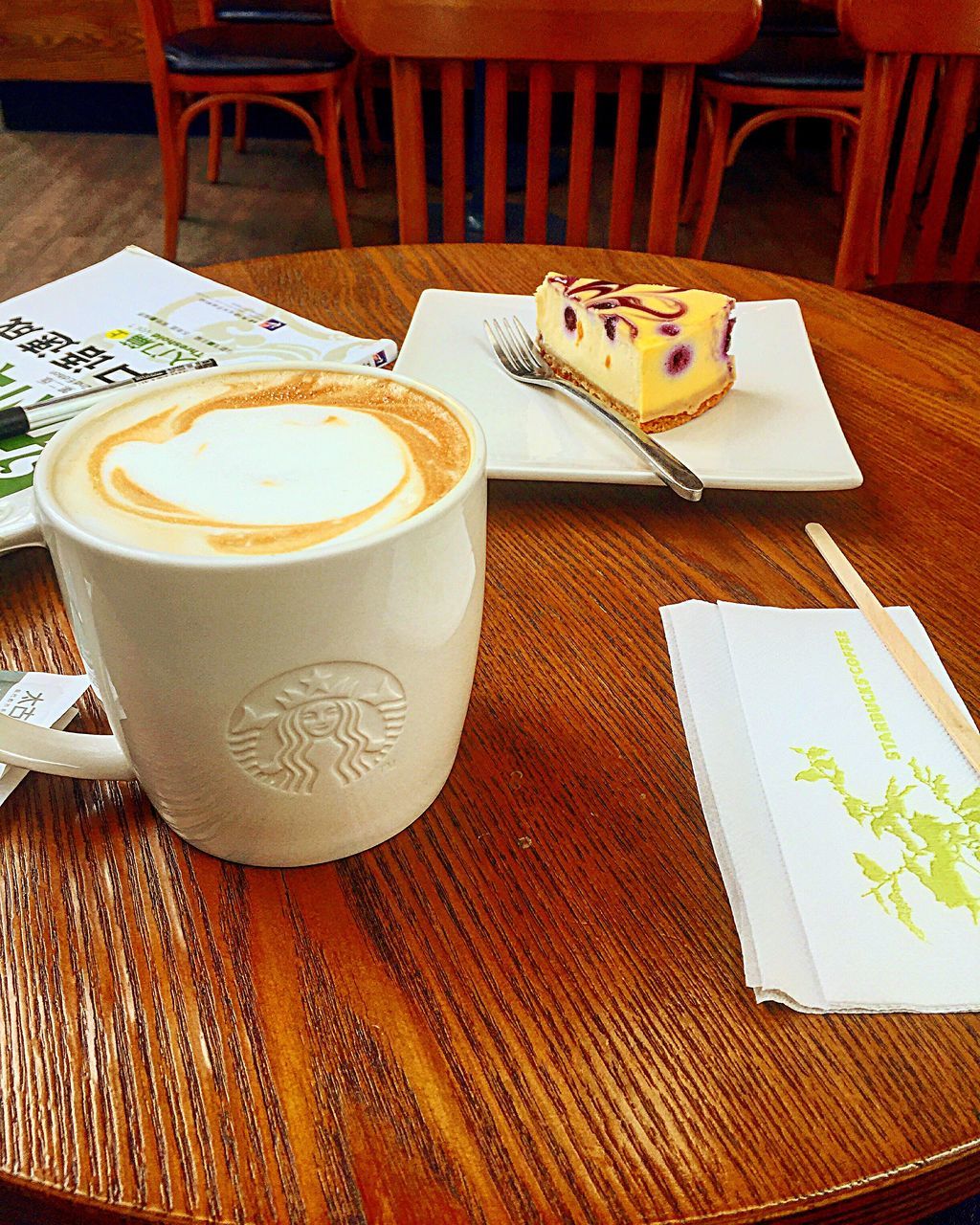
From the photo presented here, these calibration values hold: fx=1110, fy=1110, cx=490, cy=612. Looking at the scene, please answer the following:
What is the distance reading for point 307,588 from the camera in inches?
12.0

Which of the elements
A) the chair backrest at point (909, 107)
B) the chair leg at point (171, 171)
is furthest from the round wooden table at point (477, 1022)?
the chair leg at point (171, 171)

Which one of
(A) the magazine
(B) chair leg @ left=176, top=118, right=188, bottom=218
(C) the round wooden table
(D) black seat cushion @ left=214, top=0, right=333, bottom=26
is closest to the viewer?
(C) the round wooden table

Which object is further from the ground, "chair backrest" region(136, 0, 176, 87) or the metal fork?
the metal fork

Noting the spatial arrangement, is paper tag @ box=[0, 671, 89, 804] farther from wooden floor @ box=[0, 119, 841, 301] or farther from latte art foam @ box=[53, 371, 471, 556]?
wooden floor @ box=[0, 119, 841, 301]

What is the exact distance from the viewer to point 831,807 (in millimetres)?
393

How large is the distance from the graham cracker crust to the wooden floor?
2108 mm

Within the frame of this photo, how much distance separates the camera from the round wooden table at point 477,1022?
29cm

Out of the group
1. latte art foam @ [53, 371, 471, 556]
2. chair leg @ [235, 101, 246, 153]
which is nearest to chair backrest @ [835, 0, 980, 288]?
latte art foam @ [53, 371, 471, 556]

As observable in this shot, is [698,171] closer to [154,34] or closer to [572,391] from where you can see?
[154,34]

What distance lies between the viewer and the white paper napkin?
1.10 feet

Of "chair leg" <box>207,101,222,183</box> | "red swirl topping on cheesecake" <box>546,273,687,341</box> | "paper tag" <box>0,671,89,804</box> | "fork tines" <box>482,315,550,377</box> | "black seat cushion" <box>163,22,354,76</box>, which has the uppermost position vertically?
"paper tag" <box>0,671,89,804</box>

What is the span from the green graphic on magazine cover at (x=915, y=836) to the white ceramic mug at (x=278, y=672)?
0.47ft

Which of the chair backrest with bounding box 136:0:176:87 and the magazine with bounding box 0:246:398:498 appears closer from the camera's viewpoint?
the magazine with bounding box 0:246:398:498

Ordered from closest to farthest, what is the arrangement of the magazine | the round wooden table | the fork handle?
the round wooden table, the fork handle, the magazine
